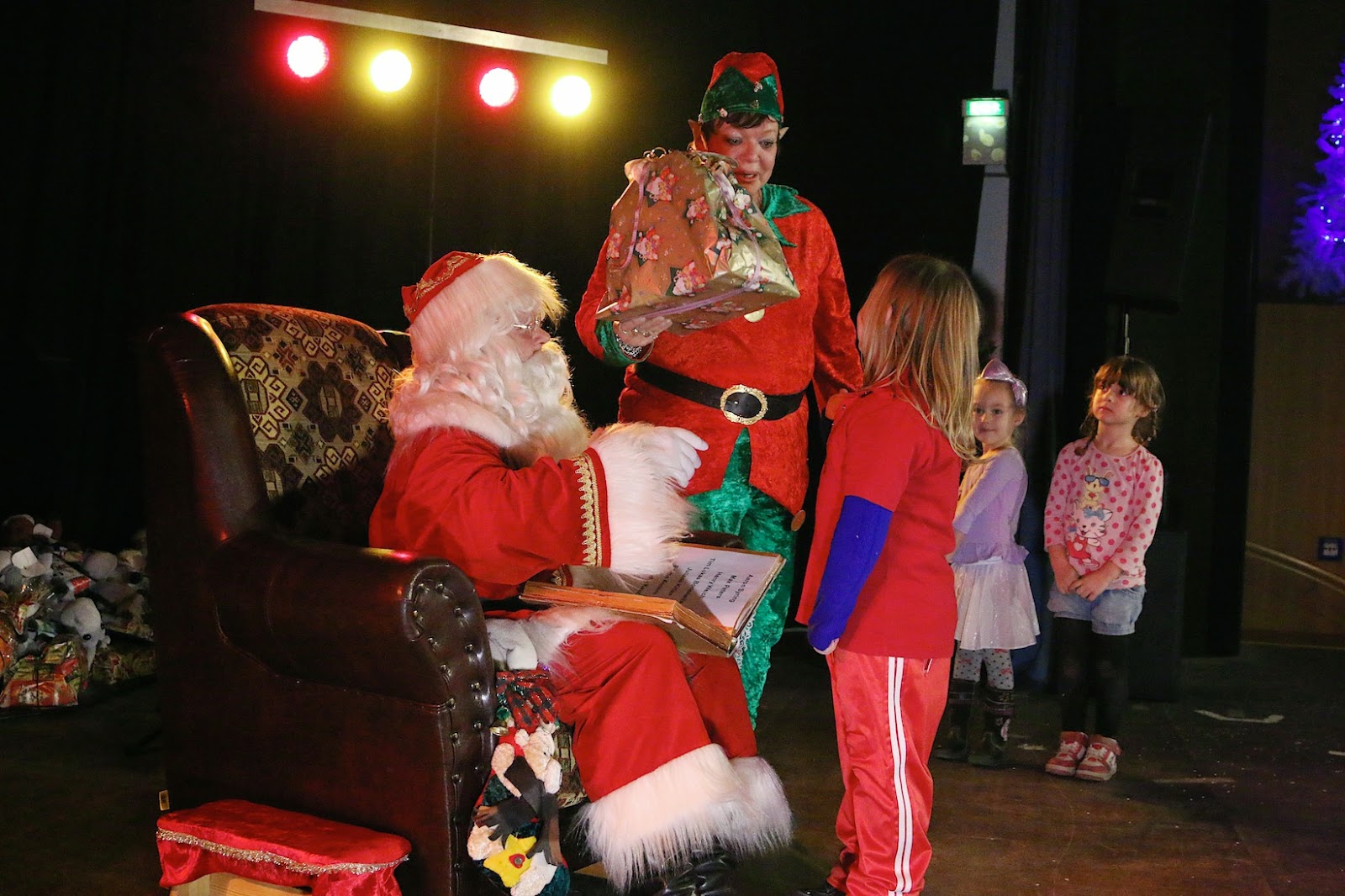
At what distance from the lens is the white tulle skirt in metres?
3.39

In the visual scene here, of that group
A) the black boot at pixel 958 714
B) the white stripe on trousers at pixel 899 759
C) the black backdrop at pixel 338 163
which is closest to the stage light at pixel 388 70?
the black backdrop at pixel 338 163

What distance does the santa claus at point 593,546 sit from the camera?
1979mm

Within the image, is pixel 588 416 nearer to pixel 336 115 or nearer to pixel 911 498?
pixel 336 115

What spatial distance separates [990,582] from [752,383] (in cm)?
141

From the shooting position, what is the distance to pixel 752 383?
7.93 feet

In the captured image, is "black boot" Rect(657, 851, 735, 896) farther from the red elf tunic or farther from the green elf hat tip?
the green elf hat tip

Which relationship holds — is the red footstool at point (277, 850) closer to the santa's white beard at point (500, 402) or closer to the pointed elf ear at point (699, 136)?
the santa's white beard at point (500, 402)

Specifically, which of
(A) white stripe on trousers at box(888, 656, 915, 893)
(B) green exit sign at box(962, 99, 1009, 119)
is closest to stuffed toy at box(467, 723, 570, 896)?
(A) white stripe on trousers at box(888, 656, 915, 893)

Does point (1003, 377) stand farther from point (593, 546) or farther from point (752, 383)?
point (593, 546)

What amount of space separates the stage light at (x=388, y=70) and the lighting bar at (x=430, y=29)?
0.10m

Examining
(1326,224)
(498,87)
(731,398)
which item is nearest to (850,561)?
(731,398)

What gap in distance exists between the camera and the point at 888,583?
2.14m

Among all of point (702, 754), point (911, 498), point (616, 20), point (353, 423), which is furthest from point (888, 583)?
point (616, 20)

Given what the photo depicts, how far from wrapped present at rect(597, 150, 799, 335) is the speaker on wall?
2.91 metres
